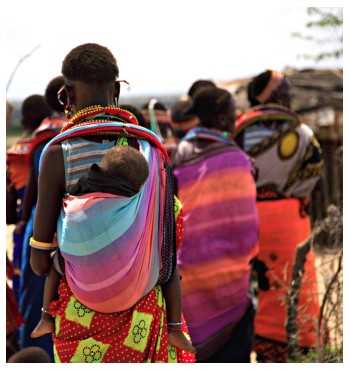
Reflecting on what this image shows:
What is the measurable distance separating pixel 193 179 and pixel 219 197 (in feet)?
0.71

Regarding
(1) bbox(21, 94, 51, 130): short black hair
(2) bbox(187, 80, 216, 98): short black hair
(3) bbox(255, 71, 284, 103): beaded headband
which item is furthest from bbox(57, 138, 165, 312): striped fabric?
(2) bbox(187, 80, 216, 98): short black hair

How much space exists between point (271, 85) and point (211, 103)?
990mm

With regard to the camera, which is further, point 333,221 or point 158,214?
point 333,221

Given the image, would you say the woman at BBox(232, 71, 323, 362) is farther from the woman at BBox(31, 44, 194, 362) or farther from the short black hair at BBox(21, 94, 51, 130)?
the woman at BBox(31, 44, 194, 362)

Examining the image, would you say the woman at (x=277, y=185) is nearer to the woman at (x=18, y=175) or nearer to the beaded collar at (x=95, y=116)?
the woman at (x=18, y=175)

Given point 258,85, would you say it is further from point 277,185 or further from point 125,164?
point 125,164

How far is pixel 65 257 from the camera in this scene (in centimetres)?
294

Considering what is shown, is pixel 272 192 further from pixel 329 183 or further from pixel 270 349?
pixel 329 183

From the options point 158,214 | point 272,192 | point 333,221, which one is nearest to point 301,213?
point 272,192

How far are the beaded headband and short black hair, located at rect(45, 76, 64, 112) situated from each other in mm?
1738

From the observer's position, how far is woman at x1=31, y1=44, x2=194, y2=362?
2879 millimetres

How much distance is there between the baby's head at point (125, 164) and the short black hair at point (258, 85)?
2999mm

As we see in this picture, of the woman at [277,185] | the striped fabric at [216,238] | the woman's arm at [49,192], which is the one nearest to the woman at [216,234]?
the striped fabric at [216,238]

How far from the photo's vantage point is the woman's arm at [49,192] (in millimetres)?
2947
